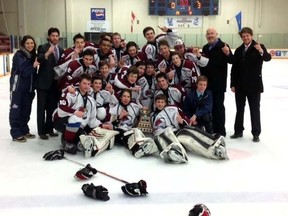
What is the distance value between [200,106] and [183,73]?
446 millimetres

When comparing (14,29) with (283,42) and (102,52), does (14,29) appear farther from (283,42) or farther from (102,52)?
(102,52)

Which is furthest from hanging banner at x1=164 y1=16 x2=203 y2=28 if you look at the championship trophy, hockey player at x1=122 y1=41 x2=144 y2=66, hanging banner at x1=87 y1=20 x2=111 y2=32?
the championship trophy

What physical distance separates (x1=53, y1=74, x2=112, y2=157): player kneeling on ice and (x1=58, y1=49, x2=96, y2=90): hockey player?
0.22 meters

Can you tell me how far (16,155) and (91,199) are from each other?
1.34 metres

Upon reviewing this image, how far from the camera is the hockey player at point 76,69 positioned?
13.1 feet

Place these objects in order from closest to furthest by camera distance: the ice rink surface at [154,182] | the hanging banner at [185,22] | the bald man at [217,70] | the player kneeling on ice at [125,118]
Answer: the ice rink surface at [154,182] → the player kneeling on ice at [125,118] → the bald man at [217,70] → the hanging banner at [185,22]

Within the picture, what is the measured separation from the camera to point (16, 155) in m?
3.68

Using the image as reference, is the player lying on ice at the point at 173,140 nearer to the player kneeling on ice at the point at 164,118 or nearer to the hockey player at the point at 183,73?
the player kneeling on ice at the point at 164,118

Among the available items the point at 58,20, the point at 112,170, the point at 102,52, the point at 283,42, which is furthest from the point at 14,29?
the point at 112,170

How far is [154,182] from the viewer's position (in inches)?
117

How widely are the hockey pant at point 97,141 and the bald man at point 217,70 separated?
118cm

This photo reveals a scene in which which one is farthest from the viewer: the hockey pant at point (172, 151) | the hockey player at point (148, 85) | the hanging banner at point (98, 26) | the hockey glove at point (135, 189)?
the hanging banner at point (98, 26)

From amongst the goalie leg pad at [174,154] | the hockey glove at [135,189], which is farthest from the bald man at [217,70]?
the hockey glove at [135,189]

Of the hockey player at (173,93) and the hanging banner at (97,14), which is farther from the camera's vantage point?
the hanging banner at (97,14)
